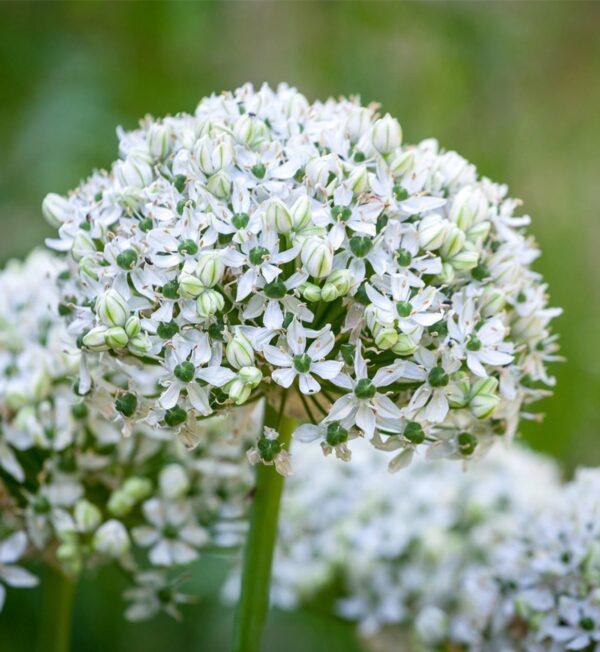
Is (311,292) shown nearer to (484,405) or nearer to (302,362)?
(302,362)

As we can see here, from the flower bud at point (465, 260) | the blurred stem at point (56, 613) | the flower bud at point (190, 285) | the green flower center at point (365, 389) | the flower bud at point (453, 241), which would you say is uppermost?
the flower bud at point (453, 241)

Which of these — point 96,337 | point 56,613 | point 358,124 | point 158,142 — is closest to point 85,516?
point 56,613

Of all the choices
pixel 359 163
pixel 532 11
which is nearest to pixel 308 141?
pixel 359 163

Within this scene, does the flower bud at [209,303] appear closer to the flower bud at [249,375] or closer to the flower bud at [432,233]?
the flower bud at [249,375]

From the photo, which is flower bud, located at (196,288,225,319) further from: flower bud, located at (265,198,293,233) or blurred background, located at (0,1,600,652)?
blurred background, located at (0,1,600,652)

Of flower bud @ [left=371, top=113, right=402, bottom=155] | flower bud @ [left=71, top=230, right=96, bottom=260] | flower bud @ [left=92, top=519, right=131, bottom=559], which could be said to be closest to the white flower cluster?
flower bud @ [left=92, top=519, right=131, bottom=559]

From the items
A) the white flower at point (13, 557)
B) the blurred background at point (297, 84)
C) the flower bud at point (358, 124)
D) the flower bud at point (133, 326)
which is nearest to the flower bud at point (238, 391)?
the flower bud at point (133, 326)
